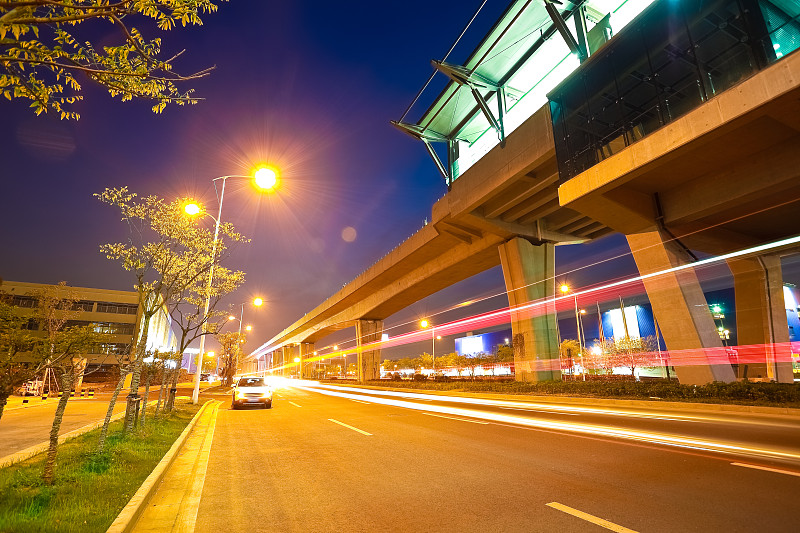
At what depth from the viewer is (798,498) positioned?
4.57 meters

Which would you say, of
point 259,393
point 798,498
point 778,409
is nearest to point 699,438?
point 798,498

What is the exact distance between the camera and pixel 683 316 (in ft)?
60.3

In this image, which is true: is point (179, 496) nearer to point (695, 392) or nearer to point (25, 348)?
point (25, 348)

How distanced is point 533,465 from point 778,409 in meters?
12.0

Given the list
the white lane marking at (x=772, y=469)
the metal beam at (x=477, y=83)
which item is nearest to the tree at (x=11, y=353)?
the white lane marking at (x=772, y=469)

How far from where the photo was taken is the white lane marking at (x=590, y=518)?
3.86 meters

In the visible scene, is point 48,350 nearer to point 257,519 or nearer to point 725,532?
point 257,519

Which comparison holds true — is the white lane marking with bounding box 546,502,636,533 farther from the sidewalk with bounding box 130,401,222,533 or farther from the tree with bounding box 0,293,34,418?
the tree with bounding box 0,293,34,418

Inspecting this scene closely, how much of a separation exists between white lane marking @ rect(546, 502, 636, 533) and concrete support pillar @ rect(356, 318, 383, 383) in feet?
173

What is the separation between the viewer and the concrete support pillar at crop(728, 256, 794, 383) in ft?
73.8

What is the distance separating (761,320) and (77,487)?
32.1 meters

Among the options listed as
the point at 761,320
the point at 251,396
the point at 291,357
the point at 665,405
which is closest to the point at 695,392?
the point at 665,405

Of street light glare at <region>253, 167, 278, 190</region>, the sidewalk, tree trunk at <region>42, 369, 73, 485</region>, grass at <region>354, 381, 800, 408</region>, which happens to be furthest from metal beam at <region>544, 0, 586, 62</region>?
tree trunk at <region>42, 369, 73, 485</region>

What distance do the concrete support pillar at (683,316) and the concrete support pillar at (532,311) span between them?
8.16 m
